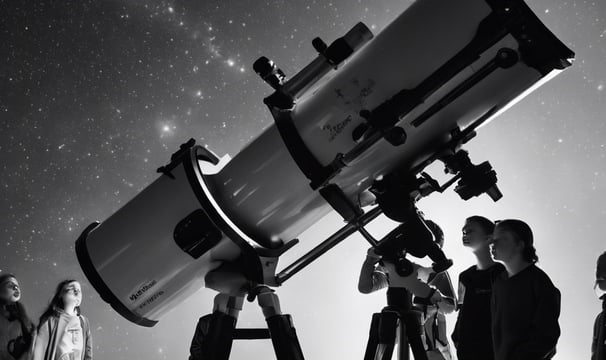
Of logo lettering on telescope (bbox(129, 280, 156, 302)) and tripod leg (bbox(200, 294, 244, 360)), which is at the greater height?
logo lettering on telescope (bbox(129, 280, 156, 302))

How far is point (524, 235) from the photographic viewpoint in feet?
7.03

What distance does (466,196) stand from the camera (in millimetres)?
1735

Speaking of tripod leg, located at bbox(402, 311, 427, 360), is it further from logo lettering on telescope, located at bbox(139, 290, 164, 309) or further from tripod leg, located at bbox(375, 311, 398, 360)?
logo lettering on telescope, located at bbox(139, 290, 164, 309)

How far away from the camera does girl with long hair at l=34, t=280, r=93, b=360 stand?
3.51m

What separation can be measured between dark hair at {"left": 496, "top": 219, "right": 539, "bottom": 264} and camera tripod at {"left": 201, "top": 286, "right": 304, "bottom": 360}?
1.12 meters

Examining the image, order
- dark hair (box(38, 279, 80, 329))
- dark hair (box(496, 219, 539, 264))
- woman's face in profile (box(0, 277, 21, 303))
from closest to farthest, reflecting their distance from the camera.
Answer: dark hair (box(496, 219, 539, 264)) < woman's face in profile (box(0, 277, 21, 303)) < dark hair (box(38, 279, 80, 329))

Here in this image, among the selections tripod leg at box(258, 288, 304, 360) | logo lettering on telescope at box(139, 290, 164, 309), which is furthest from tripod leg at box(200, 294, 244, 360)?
logo lettering on telescope at box(139, 290, 164, 309)

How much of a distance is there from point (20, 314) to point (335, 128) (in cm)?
313

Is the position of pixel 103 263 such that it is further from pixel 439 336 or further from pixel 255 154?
pixel 439 336

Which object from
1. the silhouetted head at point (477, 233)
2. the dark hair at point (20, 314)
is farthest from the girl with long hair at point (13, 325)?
the silhouetted head at point (477, 233)

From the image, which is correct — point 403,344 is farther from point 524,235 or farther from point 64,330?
point 64,330

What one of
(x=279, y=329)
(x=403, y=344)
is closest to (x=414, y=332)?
(x=403, y=344)

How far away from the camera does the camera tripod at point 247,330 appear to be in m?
1.74

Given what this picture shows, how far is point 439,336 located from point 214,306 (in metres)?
1.80
